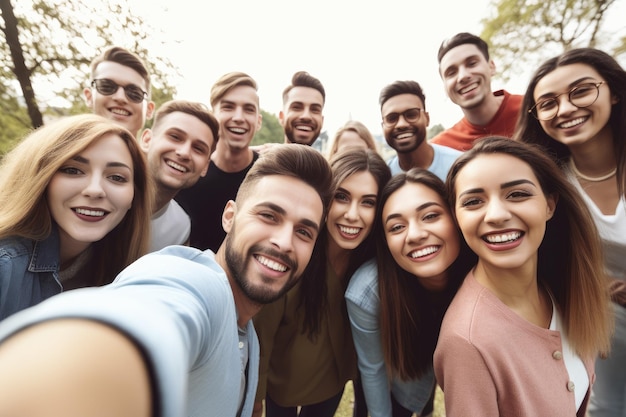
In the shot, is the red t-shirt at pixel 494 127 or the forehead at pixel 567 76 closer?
the forehead at pixel 567 76

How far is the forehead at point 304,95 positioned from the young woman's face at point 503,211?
3.06 metres

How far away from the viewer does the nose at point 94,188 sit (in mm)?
1868

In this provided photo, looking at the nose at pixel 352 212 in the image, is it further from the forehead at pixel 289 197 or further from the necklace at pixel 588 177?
the necklace at pixel 588 177

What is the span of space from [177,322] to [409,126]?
3653 mm

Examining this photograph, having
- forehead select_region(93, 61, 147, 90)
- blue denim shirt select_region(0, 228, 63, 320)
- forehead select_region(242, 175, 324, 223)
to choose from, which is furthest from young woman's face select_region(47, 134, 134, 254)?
forehead select_region(93, 61, 147, 90)

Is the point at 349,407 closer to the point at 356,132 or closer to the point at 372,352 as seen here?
the point at 372,352

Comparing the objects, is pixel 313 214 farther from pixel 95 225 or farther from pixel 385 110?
pixel 385 110

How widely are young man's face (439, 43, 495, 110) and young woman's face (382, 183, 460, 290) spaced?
107 inches

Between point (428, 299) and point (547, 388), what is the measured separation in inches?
39.0

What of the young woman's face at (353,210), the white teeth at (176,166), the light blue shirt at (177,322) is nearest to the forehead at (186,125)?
the white teeth at (176,166)

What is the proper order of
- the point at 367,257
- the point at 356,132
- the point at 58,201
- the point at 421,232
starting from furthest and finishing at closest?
1. the point at 356,132
2. the point at 367,257
3. the point at 421,232
4. the point at 58,201

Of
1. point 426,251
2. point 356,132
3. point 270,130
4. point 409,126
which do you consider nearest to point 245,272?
point 426,251

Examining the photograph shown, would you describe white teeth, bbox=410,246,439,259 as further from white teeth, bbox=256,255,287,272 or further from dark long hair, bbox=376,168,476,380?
white teeth, bbox=256,255,287,272

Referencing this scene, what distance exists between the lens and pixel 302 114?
437cm
